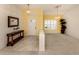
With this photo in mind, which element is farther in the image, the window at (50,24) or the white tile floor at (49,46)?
the window at (50,24)

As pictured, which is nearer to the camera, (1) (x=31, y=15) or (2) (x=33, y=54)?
(2) (x=33, y=54)

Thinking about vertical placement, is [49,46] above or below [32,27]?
below

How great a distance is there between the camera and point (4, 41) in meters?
3.46

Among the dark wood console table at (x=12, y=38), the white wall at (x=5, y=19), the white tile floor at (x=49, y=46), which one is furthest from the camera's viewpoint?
the dark wood console table at (x=12, y=38)

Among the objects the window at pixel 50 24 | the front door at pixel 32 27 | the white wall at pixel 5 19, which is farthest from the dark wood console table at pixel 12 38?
the window at pixel 50 24

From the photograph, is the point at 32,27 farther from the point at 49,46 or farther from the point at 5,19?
the point at 5,19

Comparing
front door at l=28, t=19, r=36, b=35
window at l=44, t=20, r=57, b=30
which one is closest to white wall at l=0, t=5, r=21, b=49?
front door at l=28, t=19, r=36, b=35

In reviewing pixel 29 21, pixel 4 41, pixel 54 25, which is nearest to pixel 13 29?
pixel 4 41

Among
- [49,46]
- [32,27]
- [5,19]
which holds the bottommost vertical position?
[49,46]

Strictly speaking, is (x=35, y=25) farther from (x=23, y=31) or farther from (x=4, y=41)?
(x=4, y=41)

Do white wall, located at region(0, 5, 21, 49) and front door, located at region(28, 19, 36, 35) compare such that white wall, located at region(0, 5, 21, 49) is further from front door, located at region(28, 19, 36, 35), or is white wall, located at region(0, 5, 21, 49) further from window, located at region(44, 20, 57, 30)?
window, located at region(44, 20, 57, 30)

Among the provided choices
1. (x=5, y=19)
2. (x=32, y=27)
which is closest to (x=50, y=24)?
(x=32, y=27)

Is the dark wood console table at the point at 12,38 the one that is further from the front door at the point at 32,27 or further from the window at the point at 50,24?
the window at the point at 50,24

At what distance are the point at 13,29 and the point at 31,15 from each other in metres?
1.23
